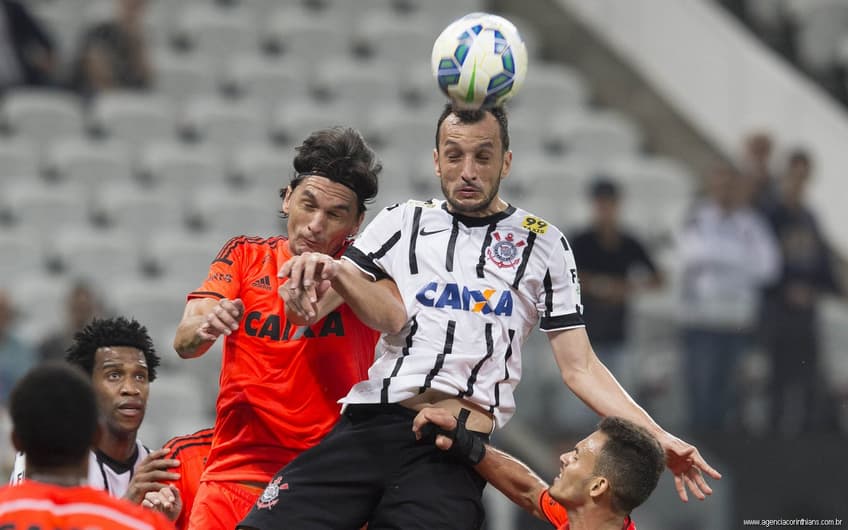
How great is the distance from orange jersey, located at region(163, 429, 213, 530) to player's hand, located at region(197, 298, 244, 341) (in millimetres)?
992

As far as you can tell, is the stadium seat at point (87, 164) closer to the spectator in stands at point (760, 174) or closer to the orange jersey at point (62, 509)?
the spectator in stands at point (760, 174)

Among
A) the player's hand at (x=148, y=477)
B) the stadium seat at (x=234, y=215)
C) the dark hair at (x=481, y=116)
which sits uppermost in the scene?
the dark hair at (x=481, y=116)

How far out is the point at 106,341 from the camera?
659 centimetres

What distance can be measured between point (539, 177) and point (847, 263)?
3187 mm

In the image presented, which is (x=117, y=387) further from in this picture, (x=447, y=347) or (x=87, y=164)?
(x=87, y=164)

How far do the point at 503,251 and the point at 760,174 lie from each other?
7.41m

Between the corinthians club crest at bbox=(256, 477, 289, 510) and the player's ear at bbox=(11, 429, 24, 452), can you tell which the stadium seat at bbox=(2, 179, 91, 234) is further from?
the player's ear at bbox=(11, 429, 24, 452)

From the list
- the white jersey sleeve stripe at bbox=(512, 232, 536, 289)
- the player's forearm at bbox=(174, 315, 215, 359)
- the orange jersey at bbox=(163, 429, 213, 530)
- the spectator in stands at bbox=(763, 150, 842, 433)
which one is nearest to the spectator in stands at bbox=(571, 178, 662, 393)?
the spectator in stands at bbox=(763, 150, 842, 433)

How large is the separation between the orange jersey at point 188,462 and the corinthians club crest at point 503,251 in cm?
169

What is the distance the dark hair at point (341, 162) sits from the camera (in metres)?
6.08

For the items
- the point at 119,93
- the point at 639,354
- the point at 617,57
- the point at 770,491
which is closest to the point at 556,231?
the point at 639,354

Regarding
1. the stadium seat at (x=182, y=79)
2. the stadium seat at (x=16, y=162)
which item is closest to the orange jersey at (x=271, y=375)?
the stadium seat at (x=16, y=162)

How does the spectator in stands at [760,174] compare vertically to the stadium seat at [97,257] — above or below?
above

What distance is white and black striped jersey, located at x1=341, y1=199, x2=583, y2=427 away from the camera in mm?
5570
